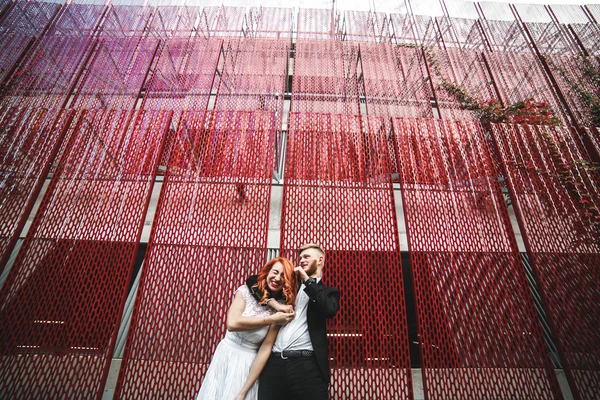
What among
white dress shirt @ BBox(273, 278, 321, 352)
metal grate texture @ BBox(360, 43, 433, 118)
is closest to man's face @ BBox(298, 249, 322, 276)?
white dress shirt @ BBox(273, 278, 321, 352)

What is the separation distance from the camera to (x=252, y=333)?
164cm

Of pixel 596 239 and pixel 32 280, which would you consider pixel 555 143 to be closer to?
pixel 596 239

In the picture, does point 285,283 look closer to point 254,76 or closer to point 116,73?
point 254,76

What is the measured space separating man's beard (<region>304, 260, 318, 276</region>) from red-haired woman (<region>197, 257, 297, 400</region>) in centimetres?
19

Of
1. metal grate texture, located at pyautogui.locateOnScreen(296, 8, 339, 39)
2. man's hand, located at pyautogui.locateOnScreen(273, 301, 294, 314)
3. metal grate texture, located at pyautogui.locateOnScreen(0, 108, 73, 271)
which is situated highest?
metal grate texture, located at pyautogui.locateOnScreen(296, 8, 339, 39)

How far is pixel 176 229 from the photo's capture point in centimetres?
333

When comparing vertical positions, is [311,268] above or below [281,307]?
above

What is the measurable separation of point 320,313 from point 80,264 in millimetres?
2953

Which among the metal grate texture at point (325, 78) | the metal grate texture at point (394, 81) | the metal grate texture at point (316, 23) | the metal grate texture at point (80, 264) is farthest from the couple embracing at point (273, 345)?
the metal grate texture at point (316, 23)

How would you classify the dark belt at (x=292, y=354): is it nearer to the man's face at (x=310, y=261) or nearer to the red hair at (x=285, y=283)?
the red hair at (x=285, y=283)

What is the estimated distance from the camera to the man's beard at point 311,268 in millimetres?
1939

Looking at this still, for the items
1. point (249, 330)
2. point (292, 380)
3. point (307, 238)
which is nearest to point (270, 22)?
point (307, 238)

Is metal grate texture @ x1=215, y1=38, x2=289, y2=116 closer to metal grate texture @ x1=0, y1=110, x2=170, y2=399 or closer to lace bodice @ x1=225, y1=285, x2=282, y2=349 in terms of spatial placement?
metal grate texture @ x1=0, y1=110, x2=170, y2=399

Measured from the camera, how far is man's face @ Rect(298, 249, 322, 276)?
6.38 feet
